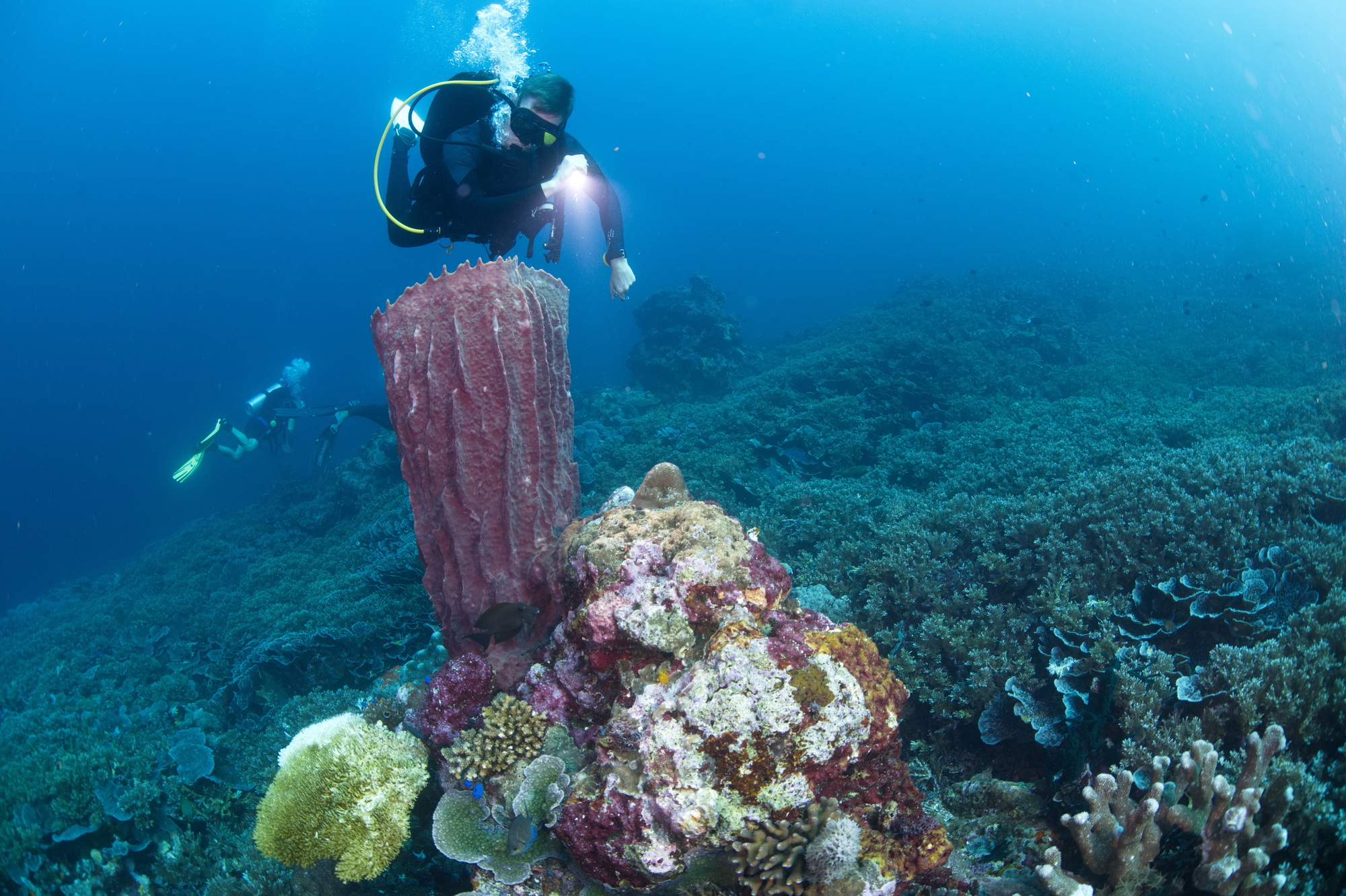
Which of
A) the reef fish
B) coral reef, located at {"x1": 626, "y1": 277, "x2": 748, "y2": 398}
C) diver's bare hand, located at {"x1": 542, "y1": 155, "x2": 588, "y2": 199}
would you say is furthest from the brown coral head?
coral reef, located at {"x1": 626, "y1": 277, "x2": 748, "y2": 398}

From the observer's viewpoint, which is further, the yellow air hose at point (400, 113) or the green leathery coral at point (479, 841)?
the yellow air hose at point (400, 113)

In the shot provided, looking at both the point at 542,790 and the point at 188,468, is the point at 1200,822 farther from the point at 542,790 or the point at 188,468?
the point at 188,468

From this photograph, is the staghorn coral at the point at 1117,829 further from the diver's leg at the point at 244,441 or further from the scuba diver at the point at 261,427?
the diver's leg at the point at 244,441

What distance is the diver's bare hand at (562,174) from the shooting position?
17.4 feet

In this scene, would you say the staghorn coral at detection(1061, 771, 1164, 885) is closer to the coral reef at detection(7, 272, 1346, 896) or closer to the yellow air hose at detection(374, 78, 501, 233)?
the coral reef at detection(7, 272, 1346, 896)

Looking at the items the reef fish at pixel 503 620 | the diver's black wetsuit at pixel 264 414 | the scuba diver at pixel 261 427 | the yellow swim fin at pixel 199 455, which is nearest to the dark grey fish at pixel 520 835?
the reef fish at pixel 503 620

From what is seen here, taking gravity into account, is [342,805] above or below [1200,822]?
above

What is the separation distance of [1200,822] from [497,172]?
21.6 ft

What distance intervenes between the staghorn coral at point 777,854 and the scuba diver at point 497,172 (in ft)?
13.9

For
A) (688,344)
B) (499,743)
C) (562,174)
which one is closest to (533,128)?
(562,174)

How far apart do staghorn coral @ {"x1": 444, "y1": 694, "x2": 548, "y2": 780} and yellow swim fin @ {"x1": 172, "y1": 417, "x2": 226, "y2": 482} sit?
1724 centimetres

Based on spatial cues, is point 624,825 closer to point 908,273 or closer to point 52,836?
point 52,836

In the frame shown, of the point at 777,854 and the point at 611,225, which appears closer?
the point at 777,854

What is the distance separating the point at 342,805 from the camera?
3143mm
